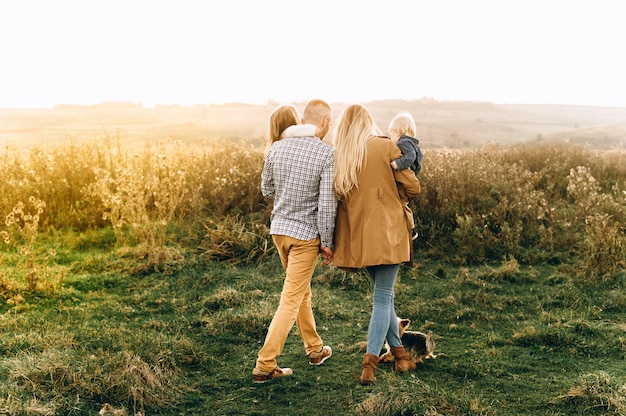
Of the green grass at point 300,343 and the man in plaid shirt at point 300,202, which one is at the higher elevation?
the man in plaid shirt at point 300,202

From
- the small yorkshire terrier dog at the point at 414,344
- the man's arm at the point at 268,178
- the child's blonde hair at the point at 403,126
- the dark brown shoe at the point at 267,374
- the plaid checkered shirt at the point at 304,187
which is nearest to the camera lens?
the plaid checkered shirt at the point at 304,187

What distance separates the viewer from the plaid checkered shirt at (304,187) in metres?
4.22

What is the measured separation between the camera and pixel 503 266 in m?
7.27

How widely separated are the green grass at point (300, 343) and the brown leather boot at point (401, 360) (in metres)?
0.09

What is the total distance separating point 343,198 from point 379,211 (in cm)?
29

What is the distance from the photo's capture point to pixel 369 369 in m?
4.40

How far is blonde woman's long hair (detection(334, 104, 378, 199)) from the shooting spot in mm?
4133

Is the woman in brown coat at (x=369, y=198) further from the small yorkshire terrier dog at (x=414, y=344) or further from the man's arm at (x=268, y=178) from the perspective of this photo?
the small yorkshire terrier dog at (x=414, y=344)

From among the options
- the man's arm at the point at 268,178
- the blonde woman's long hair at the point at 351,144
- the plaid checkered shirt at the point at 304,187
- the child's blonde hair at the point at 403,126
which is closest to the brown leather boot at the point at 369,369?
the plaid checkered shirt at the point at 304,187

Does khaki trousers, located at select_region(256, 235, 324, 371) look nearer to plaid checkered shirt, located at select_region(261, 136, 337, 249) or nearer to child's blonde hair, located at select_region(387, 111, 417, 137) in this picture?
plaid checkered shirt, located at select_region(261, 136, 337, 249)

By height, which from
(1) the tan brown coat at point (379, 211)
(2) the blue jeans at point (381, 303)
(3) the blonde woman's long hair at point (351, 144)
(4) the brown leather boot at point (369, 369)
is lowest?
(4) the brown leather boot at point (369, 369)

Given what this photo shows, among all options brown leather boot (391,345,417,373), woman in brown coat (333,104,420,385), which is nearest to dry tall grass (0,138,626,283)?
brown leather boot (391,345,417,373)

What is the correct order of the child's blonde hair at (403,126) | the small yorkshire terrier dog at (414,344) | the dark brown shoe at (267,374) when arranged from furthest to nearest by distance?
the small yorkshire terrier dog at (414,344)
the dark brown shoe at (267,374)
the child's blonde hair at (403,126)

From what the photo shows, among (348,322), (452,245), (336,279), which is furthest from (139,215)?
(452,245)
